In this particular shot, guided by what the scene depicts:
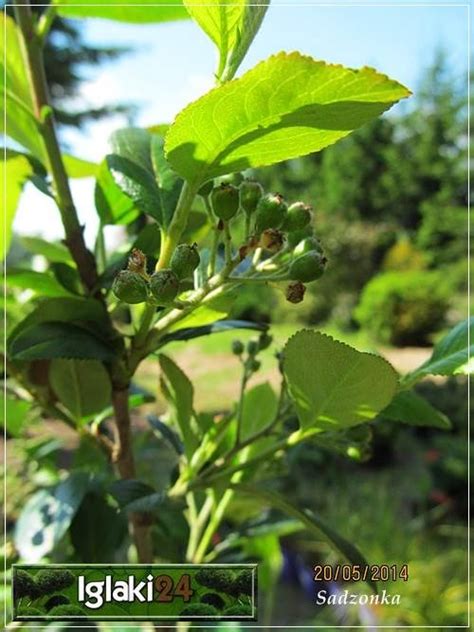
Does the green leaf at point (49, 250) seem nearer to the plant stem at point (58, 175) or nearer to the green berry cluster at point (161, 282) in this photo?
the plant stem at point (58, 175)

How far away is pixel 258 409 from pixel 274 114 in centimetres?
24

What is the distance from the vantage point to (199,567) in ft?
1.35

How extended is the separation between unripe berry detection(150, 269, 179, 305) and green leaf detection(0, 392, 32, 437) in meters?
0.23

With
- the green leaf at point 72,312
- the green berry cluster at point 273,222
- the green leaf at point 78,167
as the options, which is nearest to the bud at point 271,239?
the green berry cluster at point 273,222

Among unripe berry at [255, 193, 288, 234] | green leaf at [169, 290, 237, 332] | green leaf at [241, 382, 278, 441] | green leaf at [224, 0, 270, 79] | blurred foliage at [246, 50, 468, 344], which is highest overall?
blurred foliage at [246, 50, 468, 344]

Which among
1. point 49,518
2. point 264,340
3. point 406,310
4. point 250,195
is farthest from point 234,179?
point 406,310

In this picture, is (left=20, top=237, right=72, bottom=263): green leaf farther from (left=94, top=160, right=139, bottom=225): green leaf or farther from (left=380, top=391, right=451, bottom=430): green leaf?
(left=380, top=391, right=451, bottom=430): green leaf

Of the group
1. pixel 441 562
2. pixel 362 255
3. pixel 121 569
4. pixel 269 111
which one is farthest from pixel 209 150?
pixel 362 255

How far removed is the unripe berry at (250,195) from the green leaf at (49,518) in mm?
229

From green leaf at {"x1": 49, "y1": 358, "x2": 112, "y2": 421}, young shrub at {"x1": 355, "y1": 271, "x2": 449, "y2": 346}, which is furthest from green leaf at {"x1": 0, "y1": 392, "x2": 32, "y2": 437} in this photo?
young shrub at {"x1": 355, "y1": 271, "x2": 449, "y2": 346}

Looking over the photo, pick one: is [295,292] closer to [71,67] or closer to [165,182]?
[165,182]

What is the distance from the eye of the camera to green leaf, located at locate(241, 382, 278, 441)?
0.45 metres

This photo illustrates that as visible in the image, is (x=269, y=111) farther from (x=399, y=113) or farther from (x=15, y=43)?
(x=399, y=113)

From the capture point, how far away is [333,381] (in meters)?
0.33
